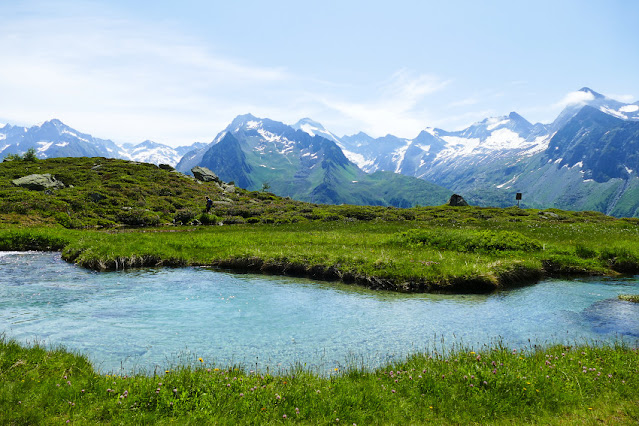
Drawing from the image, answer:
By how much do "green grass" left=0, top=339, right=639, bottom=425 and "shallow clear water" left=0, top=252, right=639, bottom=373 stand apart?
2.03m

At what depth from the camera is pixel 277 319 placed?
17391 millimetres

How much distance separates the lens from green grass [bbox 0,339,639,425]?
7957mm

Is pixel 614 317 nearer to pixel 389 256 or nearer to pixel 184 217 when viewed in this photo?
pixel 389 256

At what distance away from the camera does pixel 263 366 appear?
12.3m

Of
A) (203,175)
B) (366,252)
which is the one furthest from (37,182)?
(366,252)

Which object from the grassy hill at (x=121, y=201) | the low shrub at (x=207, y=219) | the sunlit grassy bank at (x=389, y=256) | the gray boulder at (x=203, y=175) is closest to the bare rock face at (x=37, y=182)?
the grassy hill at (x=121, y=201)

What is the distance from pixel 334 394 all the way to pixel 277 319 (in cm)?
873

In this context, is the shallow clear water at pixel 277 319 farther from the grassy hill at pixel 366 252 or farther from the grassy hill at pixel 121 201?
the grassy hill at pixel 121 201

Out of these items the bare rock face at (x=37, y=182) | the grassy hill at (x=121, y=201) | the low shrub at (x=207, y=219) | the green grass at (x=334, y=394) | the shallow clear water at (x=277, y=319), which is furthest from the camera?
the bare rock face at (x=37, y=182)

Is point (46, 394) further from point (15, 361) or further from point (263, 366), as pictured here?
point (263, 366)

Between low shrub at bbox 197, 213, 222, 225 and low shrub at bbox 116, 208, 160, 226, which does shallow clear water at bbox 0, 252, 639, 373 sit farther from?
low shrub at bbox 197, 213, 222, 225

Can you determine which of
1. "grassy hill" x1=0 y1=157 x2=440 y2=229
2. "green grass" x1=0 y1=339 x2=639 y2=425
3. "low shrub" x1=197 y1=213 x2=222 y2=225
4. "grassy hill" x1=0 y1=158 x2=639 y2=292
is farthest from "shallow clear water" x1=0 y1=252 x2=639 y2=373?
"low shrub" x1=197 y1=213 x2=222 y2=225

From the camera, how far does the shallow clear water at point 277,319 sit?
44.0 feet

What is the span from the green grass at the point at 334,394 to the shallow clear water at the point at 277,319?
2027mm
